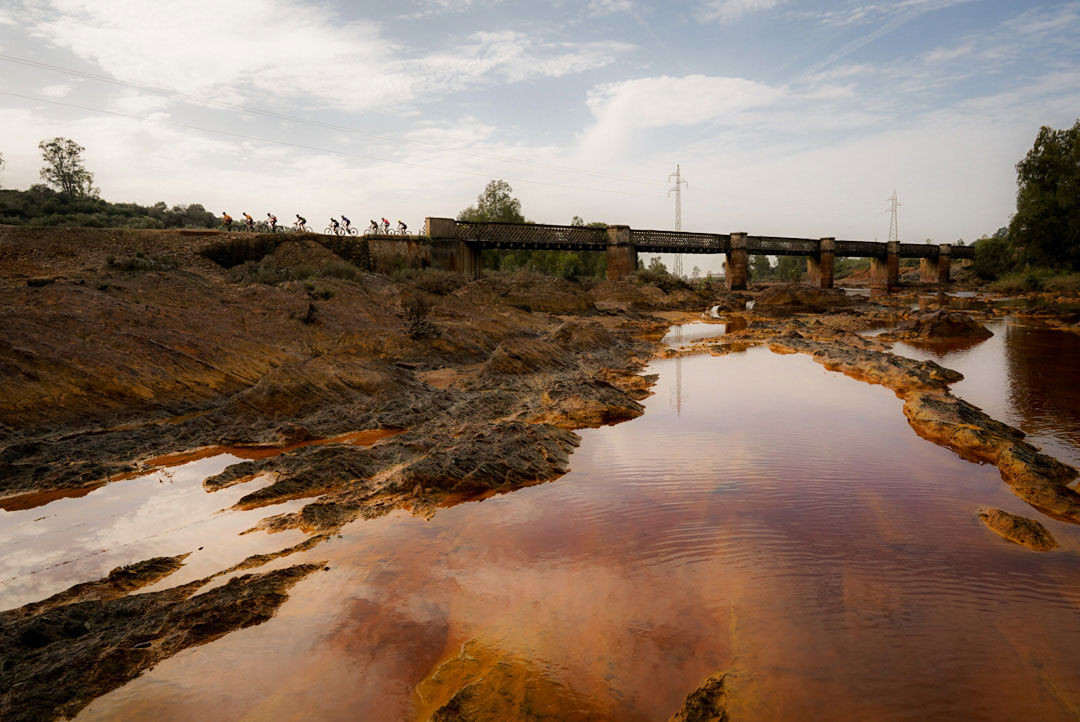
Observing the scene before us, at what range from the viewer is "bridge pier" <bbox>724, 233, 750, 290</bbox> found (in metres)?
50.8

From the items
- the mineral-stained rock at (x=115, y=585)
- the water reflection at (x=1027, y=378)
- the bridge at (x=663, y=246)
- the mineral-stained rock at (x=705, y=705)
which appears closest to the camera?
the mineral-stained rock at (x=705, y=705)

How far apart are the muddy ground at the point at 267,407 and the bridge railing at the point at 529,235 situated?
1537cm

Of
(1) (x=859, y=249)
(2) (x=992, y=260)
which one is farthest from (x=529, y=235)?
(2) (x=992, y=260)

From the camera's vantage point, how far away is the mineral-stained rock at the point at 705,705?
3.21m

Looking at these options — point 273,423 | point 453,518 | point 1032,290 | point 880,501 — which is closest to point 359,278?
point 273,423

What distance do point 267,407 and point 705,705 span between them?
810 centimetres

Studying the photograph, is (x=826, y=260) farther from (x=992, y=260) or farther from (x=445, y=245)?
(x=445, y=245)

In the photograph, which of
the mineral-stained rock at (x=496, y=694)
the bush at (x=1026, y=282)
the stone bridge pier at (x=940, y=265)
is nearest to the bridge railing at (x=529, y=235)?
the mineral-stained rock at (x=496, y=694)

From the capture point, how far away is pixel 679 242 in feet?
155

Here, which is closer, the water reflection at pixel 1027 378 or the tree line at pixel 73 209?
the water reflection at pixel 1027 378

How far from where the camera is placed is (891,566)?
191 inches

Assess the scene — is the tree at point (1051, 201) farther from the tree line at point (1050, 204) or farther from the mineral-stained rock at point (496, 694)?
the mineral-stained rock at point (496, 694)

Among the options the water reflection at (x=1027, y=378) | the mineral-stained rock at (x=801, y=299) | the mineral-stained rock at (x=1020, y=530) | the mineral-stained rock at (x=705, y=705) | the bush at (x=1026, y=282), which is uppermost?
the bush at (x=1026, y=282)

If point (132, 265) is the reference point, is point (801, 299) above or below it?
below
